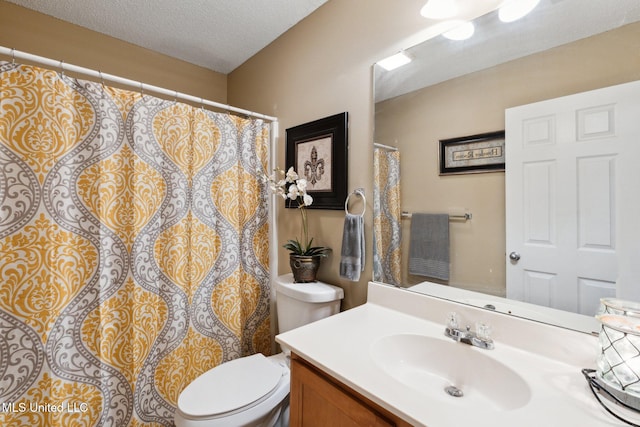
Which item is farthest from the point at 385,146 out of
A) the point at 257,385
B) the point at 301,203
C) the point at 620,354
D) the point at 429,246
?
the point at 257,385

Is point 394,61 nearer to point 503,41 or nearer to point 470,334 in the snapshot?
point 503,41

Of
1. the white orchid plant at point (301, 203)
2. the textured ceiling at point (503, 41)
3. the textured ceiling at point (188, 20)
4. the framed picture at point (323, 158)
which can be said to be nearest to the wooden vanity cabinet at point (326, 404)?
the white orchid plant at point (301, 203)

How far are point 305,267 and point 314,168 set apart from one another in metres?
0.57

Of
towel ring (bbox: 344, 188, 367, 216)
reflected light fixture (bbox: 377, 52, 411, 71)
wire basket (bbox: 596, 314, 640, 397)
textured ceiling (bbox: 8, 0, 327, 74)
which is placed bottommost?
wire basket (bbox: 596, 314, 640, 397)

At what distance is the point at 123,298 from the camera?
1339 mm

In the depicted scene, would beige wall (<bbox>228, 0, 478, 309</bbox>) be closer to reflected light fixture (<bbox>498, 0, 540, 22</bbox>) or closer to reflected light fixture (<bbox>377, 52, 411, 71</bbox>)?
reflected light fixture (<bbox>377, 52, 411, 71</bbox>)

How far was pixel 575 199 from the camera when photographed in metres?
0.80

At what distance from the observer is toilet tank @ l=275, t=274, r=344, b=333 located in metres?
1.38

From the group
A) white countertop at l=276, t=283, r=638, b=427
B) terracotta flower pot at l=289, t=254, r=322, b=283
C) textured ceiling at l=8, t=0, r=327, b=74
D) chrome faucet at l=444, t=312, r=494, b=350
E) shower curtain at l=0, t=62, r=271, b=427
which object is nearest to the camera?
white countertop at l=276, t=283, r=638, b=427

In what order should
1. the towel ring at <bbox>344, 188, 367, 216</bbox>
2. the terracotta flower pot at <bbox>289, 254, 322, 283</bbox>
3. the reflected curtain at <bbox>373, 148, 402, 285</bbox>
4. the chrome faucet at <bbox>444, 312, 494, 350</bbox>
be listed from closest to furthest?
the chrome faucet at <bbox>444, 312, 494, 350</bbox>, the reflected curtain at <bbox>373, 148, 402, 285</bbox>, the towel ring at <bbox>344, 188, 367, 216</bbox>, the terracotta flower pot at <bbox>289, 254, 322, 283</bbox>

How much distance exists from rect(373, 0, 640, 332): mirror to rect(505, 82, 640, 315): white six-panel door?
4 centimetres

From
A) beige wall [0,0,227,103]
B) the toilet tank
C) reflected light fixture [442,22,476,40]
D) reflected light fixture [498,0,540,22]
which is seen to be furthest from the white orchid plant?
beige wall [0,0,227,103]

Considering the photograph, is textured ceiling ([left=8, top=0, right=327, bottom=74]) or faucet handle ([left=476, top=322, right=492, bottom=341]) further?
textured ceiling ([left=8, top=0, right=327, bottom=74])

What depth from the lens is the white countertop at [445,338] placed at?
0.59m
